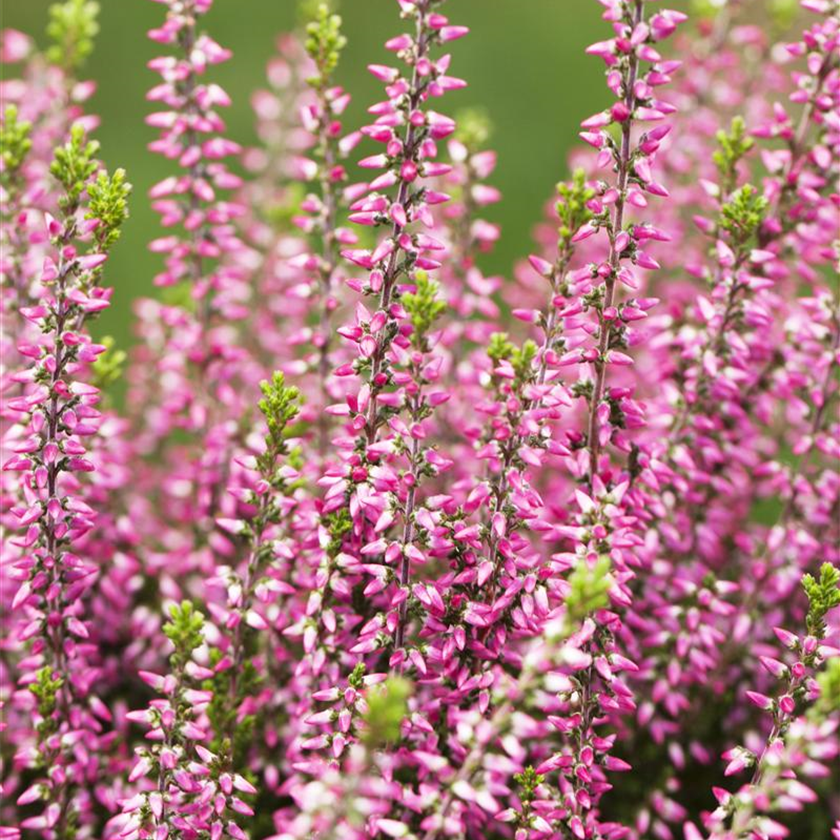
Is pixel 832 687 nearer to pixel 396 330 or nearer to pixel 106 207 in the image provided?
pixel 396 330

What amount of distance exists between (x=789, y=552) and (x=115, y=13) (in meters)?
4.49

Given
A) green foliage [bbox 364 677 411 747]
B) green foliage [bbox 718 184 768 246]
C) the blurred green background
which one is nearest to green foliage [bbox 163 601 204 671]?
green foliage [bbox 364 677 411 747]

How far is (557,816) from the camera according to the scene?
153cm

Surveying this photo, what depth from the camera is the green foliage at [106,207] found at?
61.8 inches

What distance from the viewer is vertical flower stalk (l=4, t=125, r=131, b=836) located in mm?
1565

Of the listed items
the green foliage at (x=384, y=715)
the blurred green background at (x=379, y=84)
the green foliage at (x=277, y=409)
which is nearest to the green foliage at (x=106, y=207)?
the green foliage at (x=277, y=409)

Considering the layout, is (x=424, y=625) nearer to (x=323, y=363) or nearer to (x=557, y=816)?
(x=557, y=816)

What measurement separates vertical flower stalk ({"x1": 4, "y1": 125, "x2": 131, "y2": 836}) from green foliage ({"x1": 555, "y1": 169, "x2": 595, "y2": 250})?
653mm

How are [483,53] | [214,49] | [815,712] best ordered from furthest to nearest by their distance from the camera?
[483,53] < [214,49] < [815,712]

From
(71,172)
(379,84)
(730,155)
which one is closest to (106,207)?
(71,172)

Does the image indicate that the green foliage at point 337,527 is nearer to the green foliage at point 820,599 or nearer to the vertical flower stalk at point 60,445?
the vertical flower stalk at point 60,445

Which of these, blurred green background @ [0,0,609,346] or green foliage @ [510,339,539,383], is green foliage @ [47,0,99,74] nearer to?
green foliage @ [510,339,539,383]

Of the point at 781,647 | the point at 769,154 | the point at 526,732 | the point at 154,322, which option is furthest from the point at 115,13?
the point at 526,732

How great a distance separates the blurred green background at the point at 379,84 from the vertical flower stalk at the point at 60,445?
7.50ft
